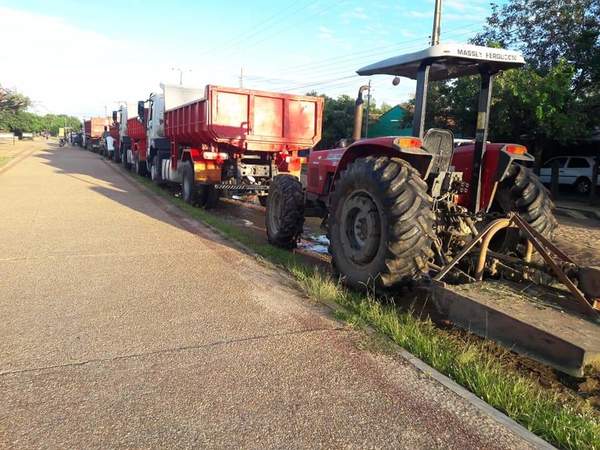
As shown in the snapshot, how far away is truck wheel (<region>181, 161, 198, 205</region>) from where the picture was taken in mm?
12326

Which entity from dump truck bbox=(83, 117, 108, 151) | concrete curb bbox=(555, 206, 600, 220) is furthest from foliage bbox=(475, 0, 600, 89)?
dump truck bbox=(83, 117, 108, 151)

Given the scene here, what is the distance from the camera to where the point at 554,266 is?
161 inches

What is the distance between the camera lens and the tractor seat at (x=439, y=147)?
5418 millimetres

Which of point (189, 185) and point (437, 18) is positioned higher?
point (437, 18)

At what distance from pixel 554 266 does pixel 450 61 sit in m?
2.32

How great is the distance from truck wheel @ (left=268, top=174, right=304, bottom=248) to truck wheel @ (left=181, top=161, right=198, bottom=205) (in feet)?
15.4

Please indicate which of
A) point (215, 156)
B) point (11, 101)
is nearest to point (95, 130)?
point (11, 101)

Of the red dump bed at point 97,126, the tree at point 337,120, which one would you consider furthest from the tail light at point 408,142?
the red dump bed at point 97,126

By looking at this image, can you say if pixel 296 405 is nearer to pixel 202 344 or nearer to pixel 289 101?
pixel 202 344

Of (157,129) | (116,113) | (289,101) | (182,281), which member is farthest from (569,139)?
(116,113)

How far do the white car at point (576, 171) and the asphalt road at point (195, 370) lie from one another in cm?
1905

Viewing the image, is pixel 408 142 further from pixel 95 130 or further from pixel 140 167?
pixel 95 130

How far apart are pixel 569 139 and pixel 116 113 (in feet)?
71.7

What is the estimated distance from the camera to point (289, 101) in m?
12.0
